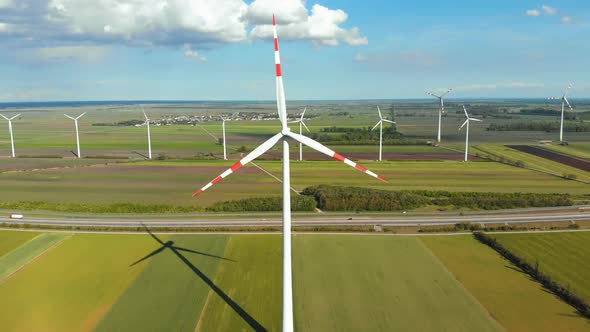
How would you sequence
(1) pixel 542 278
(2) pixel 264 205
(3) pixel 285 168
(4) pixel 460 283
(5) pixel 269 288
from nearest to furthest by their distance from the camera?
(3) pixel 285 168
(5) pixel 269 288
(4) pixel 460 283
(1) pixel 542 278
(2) pixel 264 205

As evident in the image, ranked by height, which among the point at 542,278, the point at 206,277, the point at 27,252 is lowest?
the point at 542,278

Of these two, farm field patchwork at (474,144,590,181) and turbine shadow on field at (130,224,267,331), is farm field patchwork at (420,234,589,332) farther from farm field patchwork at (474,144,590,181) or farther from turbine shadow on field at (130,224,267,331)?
farm field patchwork at (474,144,590,181)

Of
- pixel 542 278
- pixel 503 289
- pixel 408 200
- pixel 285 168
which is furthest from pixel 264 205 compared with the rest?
pixel 285 168

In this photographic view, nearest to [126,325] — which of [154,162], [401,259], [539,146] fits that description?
[401,259]

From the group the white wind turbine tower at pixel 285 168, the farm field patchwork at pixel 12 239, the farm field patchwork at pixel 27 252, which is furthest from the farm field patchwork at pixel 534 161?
the farm field patchwork at pixel 12 239

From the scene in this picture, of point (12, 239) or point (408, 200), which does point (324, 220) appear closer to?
point (408, 200)

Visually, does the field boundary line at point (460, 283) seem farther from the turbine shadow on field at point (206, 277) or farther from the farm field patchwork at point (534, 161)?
the farm field patchwork at point (534, 161)

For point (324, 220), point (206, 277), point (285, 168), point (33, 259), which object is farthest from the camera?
point (324, 220)

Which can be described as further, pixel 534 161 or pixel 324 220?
pixel 534 161
